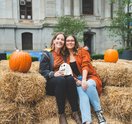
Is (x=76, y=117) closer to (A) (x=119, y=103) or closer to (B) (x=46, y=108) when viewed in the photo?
(B) (x=46, y=108)

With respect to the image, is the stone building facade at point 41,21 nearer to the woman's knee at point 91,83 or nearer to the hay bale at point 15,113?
the woman's knee at point 91,83

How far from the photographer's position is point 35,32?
2991cm

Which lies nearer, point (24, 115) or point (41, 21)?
point (24, 115)

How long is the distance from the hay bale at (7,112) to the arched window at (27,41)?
25.5 m

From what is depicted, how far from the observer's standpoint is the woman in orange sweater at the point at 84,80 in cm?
491

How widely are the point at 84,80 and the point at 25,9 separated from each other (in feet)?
86.3

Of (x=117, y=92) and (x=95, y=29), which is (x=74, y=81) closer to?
(x=117, y=92)

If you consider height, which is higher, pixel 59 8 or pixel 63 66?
pixel 59 8

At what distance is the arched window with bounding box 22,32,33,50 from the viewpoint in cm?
2995

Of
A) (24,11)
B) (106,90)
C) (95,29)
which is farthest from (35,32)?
(106,90)

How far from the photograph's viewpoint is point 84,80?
16.9 feet

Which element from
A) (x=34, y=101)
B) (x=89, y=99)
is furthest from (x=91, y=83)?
Result: (x=34, y=101)

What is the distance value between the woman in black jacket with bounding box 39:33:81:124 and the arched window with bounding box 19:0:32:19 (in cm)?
2551

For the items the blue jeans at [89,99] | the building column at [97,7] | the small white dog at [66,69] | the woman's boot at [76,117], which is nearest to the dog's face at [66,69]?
the small white dog at [66,69]
